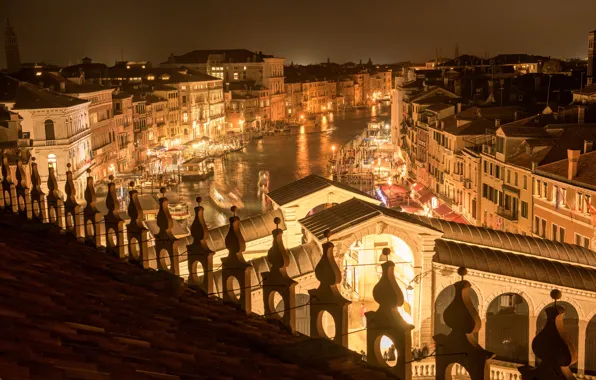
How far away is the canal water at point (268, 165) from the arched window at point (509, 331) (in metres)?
17.8

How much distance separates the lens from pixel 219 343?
3902mm

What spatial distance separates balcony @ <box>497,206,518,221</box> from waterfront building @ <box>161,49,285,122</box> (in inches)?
2381

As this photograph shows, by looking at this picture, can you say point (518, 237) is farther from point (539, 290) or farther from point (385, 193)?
point (385, 193)

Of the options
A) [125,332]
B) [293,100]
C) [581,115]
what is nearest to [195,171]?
[581,115]

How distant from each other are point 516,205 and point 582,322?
9.82 m

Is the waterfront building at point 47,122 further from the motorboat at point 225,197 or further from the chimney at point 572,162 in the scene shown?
the chimney at point 572,162

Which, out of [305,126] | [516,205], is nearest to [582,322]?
[516,205]

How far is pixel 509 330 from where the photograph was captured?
16.0m

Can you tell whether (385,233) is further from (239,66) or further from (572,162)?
(239,66)

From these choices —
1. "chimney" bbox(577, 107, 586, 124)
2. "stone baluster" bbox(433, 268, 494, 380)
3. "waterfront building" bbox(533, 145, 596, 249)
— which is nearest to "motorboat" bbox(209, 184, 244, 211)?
"chimney" bbox(577, 107, 586, 124)

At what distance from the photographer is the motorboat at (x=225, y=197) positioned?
1494 inches

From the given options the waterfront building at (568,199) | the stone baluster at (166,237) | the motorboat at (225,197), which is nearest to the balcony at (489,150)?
the waterfront building at (568,199)

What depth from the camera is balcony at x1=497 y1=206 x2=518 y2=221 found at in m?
23.5

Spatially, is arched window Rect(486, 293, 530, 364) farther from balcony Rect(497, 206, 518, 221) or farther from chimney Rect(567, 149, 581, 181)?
balcony Rect(497, 206, 518, 221)
